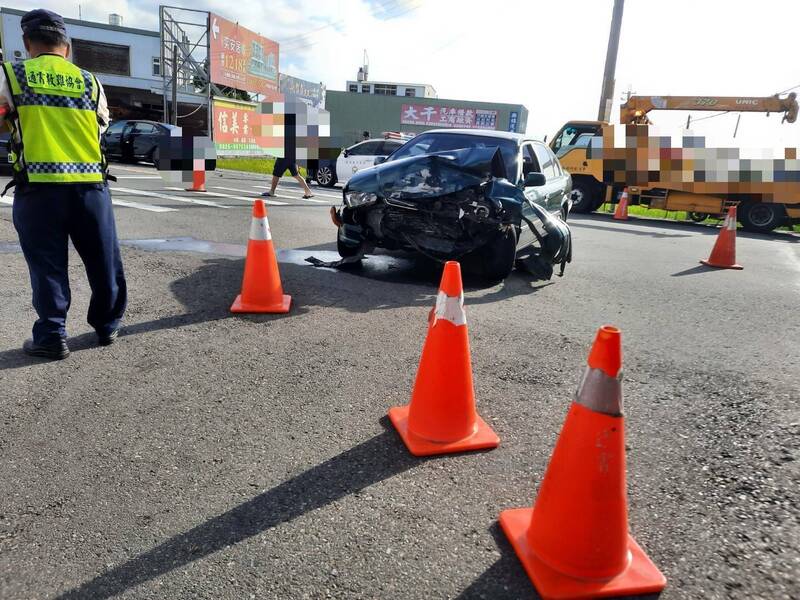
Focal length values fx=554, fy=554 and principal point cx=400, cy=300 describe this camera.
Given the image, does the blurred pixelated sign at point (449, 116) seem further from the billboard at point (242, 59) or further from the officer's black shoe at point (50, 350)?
the officer's black shoe at point (50, 350)

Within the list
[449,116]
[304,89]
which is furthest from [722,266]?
[304,89]

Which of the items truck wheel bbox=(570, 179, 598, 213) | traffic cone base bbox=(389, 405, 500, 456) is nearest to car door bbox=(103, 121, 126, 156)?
truck wheel bbox=(570, 179, 598, 213)

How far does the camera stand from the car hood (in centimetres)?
529

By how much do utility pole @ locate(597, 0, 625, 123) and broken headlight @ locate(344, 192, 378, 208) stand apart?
56.0 feet

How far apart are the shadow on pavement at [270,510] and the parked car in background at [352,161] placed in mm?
12051

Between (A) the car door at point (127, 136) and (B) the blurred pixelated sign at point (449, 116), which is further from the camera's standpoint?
(B) the blurred pixelated sign at point (449, 116)

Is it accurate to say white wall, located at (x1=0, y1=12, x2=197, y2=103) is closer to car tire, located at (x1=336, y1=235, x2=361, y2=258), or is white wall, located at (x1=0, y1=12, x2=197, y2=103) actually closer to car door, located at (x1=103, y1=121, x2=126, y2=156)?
car door, located at (x1=103, y1=121, x2=126, y2=156)

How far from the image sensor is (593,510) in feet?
5.95

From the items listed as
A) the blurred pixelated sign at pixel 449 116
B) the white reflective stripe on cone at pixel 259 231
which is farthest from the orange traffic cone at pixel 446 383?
the blurred pixelated sign at pixel 449 116

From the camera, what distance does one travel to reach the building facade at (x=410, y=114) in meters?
43.7

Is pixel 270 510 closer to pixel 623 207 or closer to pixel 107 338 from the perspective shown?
pixel 107 338

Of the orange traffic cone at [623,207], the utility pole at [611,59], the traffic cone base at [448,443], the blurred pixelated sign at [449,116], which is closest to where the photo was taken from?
the traffic cone base at [448,443]

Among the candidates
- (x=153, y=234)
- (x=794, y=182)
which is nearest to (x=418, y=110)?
(x=794, y=182)

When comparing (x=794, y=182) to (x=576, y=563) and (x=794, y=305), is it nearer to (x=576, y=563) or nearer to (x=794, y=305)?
(x=794, y=305)
